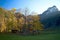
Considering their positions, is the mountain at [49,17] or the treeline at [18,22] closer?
the mountain at [49,17]

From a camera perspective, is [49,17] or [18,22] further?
[18,22]

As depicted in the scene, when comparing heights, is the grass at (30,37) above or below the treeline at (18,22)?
below

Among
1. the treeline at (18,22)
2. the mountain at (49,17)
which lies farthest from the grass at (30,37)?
the mountain at (49,17)

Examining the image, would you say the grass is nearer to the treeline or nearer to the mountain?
the treeline

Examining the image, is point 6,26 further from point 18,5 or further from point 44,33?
point 44,33

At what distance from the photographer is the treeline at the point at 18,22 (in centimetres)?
707

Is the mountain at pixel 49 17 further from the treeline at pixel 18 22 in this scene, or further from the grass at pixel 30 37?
the grass at pixel 30 37

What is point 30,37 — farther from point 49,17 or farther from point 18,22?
point 49,17

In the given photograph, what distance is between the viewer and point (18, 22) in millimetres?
7180

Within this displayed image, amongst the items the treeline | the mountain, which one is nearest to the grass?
the treeline

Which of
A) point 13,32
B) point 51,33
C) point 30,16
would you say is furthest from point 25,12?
point 51,33

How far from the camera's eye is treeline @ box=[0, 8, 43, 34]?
707 cm

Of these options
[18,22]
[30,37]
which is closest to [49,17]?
[30,37]

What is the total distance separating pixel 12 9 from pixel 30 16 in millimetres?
844
